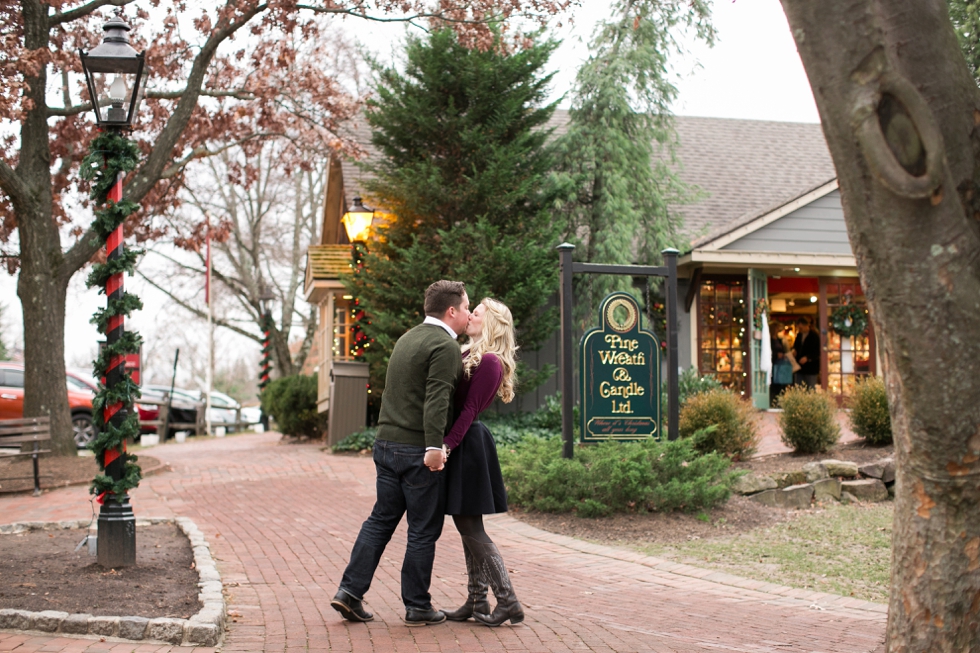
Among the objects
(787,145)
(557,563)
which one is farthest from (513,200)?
(787,145)

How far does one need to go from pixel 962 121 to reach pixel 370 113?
12.8 meters

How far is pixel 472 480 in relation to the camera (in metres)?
5.34

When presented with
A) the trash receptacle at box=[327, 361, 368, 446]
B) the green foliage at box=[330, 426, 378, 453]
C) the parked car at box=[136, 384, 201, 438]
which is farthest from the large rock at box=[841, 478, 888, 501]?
the parked car at box=[136, 384, 201, 438]

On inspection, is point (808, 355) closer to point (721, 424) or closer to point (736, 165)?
point (736, 165)

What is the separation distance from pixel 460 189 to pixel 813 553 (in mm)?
8376

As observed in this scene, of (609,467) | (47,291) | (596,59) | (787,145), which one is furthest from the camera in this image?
(787,145)

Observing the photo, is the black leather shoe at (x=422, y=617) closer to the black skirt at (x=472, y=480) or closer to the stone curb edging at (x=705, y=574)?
the black skirt at (x=472, y=480)

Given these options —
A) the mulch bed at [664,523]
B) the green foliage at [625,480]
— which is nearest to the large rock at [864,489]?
the mulch bed at [664,523]

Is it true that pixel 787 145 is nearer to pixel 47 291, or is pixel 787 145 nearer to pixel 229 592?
pixel 47 291

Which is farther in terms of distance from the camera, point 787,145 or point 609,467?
point 787,145

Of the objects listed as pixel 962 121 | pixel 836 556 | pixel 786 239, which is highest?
pixel 786 239

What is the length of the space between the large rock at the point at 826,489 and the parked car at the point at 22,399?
14136mm

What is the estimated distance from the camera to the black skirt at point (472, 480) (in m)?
5.30

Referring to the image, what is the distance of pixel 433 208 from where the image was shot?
14680mm
